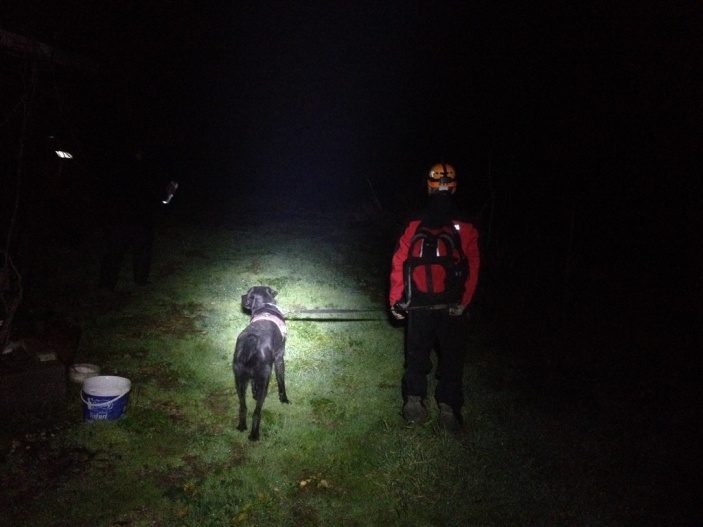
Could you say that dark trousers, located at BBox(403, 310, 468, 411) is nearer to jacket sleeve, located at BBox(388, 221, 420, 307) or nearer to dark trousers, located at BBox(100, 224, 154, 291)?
jacket sleeve, located at BBox(388, 221, 420, 307)

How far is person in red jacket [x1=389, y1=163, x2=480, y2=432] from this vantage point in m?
3.92

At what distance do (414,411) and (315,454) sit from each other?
1.13 m

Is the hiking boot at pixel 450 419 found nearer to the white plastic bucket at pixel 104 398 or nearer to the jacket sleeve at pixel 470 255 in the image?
the jacket sleeve at pixel 470 255

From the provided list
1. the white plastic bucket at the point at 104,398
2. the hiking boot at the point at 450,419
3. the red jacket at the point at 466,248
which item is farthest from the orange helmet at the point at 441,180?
the white plastic bucket at the point at 104,398

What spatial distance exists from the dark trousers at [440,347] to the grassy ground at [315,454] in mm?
405

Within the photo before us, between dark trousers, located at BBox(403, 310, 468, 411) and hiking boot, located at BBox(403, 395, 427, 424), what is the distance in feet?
0.22

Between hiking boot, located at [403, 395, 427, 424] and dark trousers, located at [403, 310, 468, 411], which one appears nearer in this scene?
dark trousers, located at [403, 310, 468, 411]

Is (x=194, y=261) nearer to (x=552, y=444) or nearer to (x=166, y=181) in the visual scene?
(x=166, y=181)

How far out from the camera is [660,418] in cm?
486

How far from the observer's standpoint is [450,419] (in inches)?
172

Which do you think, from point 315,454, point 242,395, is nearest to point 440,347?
point 315,454

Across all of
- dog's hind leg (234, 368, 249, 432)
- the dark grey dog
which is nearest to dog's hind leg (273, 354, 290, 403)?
the dark grey dog

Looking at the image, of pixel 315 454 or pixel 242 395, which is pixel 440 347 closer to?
pixel 315 454

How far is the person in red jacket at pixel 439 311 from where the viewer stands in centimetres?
392
